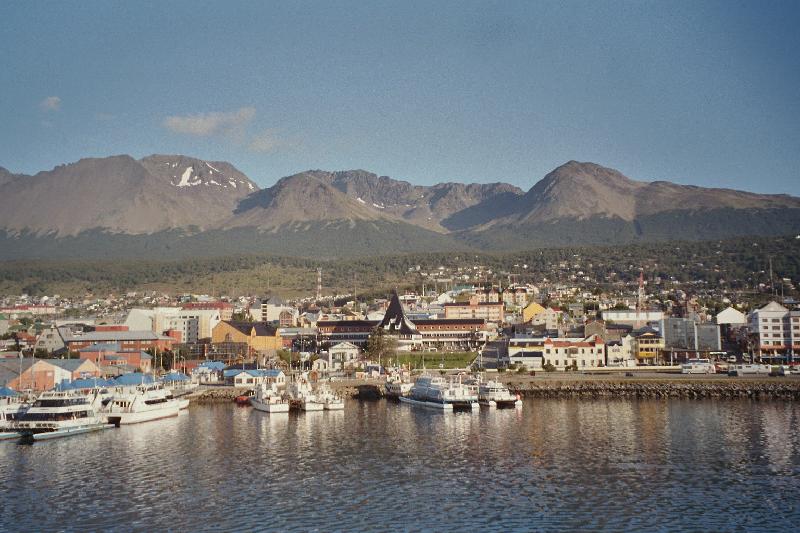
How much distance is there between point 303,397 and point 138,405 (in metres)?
10.6

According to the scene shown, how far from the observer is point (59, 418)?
143ft

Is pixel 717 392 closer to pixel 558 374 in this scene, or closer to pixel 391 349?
pixel 558 374

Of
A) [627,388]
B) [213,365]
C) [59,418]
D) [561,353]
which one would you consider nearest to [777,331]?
[561,353]

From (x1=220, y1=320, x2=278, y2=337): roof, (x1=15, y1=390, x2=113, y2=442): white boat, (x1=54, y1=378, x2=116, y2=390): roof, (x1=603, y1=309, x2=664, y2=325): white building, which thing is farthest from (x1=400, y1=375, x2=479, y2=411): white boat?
(x1=603, y1=309, x2=664, y2=325): white building

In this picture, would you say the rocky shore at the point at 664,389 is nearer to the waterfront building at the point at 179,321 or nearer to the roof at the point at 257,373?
the roof at the point at 257,373

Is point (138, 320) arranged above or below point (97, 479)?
above

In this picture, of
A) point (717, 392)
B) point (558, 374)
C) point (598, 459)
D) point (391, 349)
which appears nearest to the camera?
point (598, 459)

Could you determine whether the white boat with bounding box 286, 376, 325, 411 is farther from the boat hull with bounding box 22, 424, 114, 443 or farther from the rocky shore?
the rocky shore

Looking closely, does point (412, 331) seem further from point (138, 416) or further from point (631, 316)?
point (138, 416)

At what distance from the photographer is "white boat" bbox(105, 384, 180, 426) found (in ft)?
159

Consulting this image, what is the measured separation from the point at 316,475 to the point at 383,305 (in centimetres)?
9438

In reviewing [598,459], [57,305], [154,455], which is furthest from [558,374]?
[57,305]

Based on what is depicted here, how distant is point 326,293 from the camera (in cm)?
15988

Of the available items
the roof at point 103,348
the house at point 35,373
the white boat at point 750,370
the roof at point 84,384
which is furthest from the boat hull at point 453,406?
the roof at point 103,348
